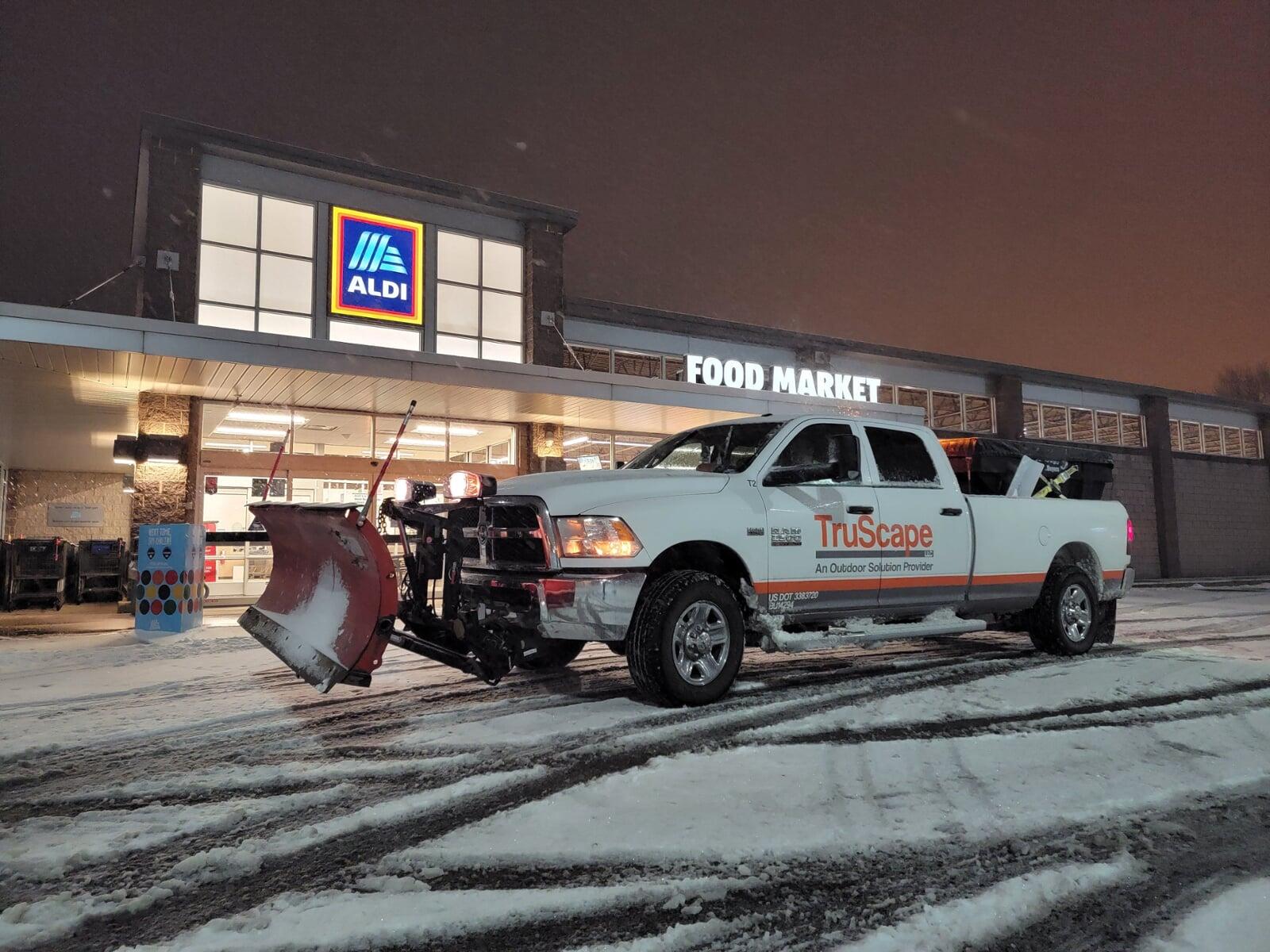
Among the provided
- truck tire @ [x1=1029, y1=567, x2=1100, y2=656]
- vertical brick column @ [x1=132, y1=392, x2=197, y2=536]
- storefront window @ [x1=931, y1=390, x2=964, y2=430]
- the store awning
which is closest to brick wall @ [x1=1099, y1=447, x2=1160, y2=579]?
storefront window @ [x1=931, y1=390, x2=964, y2=430]

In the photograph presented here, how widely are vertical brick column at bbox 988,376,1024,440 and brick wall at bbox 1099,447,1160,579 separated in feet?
14.3

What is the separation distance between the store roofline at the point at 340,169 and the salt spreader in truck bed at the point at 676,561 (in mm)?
12958

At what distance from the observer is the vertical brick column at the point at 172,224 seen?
1486 centimetres

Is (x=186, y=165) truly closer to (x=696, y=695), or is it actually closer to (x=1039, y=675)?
(x=696, y=695)

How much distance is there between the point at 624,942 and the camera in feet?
7.27

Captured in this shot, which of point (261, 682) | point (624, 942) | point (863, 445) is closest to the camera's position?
point (624, 942)

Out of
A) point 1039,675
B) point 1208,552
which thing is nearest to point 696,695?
point 1039,675

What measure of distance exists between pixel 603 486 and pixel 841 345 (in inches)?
822

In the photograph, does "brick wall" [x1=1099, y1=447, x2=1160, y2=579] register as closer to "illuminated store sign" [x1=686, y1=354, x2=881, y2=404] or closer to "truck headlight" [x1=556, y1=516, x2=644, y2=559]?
"illuminated store sign" [x1=686, y1=354, x2=881, y2=404]

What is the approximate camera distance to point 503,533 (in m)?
5.05

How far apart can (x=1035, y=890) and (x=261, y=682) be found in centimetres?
604

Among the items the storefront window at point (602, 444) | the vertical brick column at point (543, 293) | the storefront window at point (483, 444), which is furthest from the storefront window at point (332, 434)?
the vertical brick column at point (543, 293)

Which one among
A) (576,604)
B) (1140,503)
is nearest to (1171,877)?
(576,604)

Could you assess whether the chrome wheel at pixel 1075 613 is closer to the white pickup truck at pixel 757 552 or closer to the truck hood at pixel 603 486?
the white pickup truck at pixel 757 552
